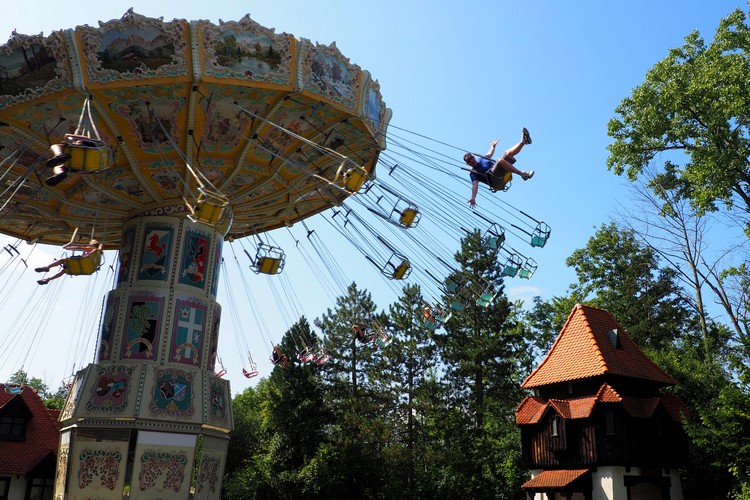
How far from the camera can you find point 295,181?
1739 centimetres

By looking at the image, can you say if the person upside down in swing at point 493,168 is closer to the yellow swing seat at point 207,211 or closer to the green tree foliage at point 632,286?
the yellow swing seat at point 207,211

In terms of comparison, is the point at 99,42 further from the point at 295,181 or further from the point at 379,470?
the point at 379,470

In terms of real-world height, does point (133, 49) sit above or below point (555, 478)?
above

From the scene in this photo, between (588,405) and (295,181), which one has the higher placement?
(295,181)

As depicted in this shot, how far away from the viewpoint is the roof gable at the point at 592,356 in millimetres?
22562

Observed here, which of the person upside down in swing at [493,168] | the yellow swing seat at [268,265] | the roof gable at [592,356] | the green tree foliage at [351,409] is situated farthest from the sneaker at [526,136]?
the green tree foliage at [351,409]

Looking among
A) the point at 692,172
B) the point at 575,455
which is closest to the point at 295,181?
the point at 692,172

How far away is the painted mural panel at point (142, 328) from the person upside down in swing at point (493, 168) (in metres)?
7.17

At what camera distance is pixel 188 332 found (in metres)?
15.5

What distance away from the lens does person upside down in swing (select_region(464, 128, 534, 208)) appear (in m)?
13.5

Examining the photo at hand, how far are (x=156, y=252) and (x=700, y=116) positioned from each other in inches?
613

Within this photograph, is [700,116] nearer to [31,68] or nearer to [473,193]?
[473,193]

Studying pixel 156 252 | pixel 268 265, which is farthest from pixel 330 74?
pixel 156 252

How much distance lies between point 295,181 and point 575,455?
1235 centimetres
